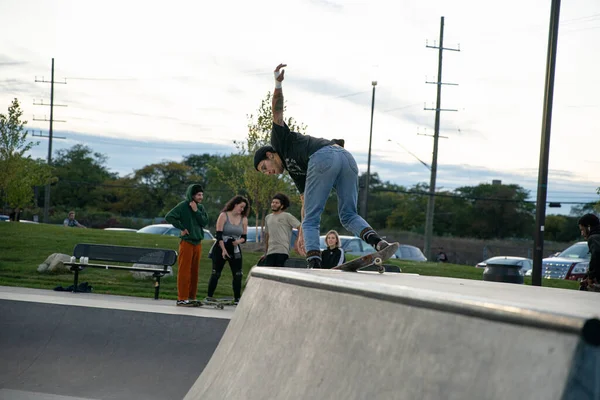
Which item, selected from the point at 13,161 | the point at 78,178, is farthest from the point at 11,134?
the point at 78,178

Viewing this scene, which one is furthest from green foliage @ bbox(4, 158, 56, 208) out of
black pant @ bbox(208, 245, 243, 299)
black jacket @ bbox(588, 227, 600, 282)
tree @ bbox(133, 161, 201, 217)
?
tree @ bbox(133, 161, 201, 217)

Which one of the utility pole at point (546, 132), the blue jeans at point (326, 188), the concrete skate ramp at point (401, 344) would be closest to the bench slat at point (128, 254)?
the utility pole at point (546, 132)

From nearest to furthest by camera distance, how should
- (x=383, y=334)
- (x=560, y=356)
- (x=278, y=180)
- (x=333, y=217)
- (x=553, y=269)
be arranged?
(x=560, y=356) → (x=383, y=334) → (x=553, y=269) → (x=278, y=180) → (x=333, y=217)

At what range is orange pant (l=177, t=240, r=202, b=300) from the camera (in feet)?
32.4

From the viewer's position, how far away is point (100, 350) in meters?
6.89

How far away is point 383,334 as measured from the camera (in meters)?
2.45

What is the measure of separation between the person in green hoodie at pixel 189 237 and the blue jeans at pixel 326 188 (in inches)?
202

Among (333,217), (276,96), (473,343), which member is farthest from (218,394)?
(333,217)

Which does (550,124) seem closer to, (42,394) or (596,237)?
(596,237)

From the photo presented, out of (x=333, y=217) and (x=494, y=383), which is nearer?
(x=494, y=383)

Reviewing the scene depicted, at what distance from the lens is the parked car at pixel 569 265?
18.2 m

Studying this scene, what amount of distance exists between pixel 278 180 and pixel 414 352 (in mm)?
21329

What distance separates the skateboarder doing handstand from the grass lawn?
295 inches

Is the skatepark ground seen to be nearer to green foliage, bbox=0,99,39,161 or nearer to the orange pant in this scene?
the orange pant
